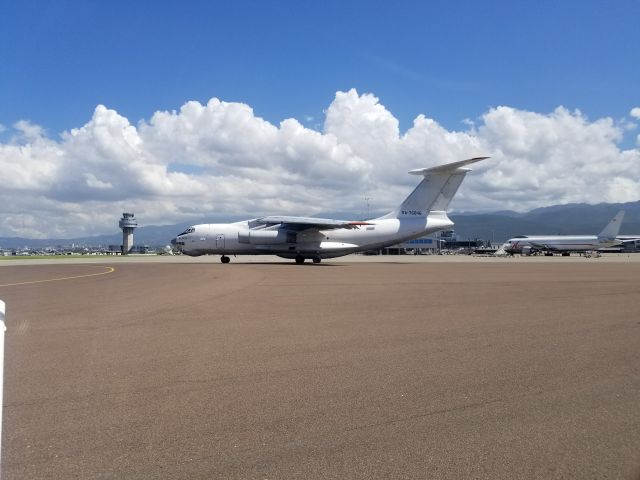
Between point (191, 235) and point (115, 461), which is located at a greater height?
point (191, 235)

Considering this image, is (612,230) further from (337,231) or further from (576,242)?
(337,231)

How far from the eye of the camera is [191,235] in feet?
141

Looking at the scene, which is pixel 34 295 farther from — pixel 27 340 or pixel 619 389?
pixel 619 389

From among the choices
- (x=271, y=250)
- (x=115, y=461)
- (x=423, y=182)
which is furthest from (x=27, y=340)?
(x=423, y=182)

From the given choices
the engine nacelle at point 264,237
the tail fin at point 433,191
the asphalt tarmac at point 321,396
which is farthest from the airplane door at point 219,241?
the asphalt tarmac at point 321,396

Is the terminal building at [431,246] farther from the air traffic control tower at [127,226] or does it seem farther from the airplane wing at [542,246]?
the air traffic control tower at [127,226]

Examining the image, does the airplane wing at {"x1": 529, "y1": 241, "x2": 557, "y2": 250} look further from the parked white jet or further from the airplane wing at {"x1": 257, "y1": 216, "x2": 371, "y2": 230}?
the airplane wing at {"x1": 257, "y1": 216, "x2": 371, "y2": 230}

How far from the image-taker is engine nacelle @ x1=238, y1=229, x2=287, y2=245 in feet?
135

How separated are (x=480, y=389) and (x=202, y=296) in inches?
439

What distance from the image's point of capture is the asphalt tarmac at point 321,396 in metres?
4.01

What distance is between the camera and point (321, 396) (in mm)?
5617

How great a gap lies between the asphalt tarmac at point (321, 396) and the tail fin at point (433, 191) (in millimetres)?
31196

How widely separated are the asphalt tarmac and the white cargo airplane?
30021 millimetres

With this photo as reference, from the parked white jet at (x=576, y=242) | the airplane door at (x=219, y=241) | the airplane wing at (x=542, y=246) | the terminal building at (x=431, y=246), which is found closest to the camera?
the airplane door at (x=219, y=241)
